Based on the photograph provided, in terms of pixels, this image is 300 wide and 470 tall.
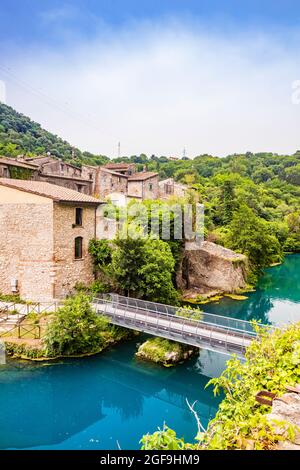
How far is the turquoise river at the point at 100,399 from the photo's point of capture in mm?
11344

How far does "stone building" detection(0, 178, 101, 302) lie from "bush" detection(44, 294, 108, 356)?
404 cm

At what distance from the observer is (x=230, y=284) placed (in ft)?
97.9

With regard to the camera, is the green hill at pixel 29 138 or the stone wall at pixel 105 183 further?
the green hill at pixel 29 138

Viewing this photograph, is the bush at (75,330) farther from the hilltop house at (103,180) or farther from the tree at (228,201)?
the tree at (228,201)

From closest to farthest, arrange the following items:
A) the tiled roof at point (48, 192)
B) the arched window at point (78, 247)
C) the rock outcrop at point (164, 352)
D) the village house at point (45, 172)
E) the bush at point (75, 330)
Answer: the bush at point (75, 330) < the rock outcrop at point (164, 352) < the tiled roof at point (48, 192) < the arched window at point (78, 247) < the village house at point (45, 172)

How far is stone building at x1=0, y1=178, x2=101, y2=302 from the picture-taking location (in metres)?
19.5

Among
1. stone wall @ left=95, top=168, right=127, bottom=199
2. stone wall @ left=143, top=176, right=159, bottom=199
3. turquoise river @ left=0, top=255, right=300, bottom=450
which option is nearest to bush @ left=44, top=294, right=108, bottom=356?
turquoise river @ left=0, top=255, right=300, bottom=450

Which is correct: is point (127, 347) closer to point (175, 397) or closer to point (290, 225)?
point (175, 397)

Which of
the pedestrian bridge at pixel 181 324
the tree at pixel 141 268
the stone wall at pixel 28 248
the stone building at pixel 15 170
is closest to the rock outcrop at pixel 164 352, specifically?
the pedestrian bridge at pixel 181 324

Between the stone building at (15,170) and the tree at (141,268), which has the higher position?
the stone building at (15,170)

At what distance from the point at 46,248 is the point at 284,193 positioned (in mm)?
70469

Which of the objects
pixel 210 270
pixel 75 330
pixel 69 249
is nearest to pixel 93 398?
pixel 75 330

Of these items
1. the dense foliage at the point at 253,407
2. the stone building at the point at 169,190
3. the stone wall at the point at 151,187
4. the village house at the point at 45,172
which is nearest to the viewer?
the dense foliage at the point at 253,407

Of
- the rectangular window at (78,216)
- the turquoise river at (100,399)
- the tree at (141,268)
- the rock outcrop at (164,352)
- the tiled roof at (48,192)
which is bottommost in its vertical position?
the turquoise river at (100,399)
